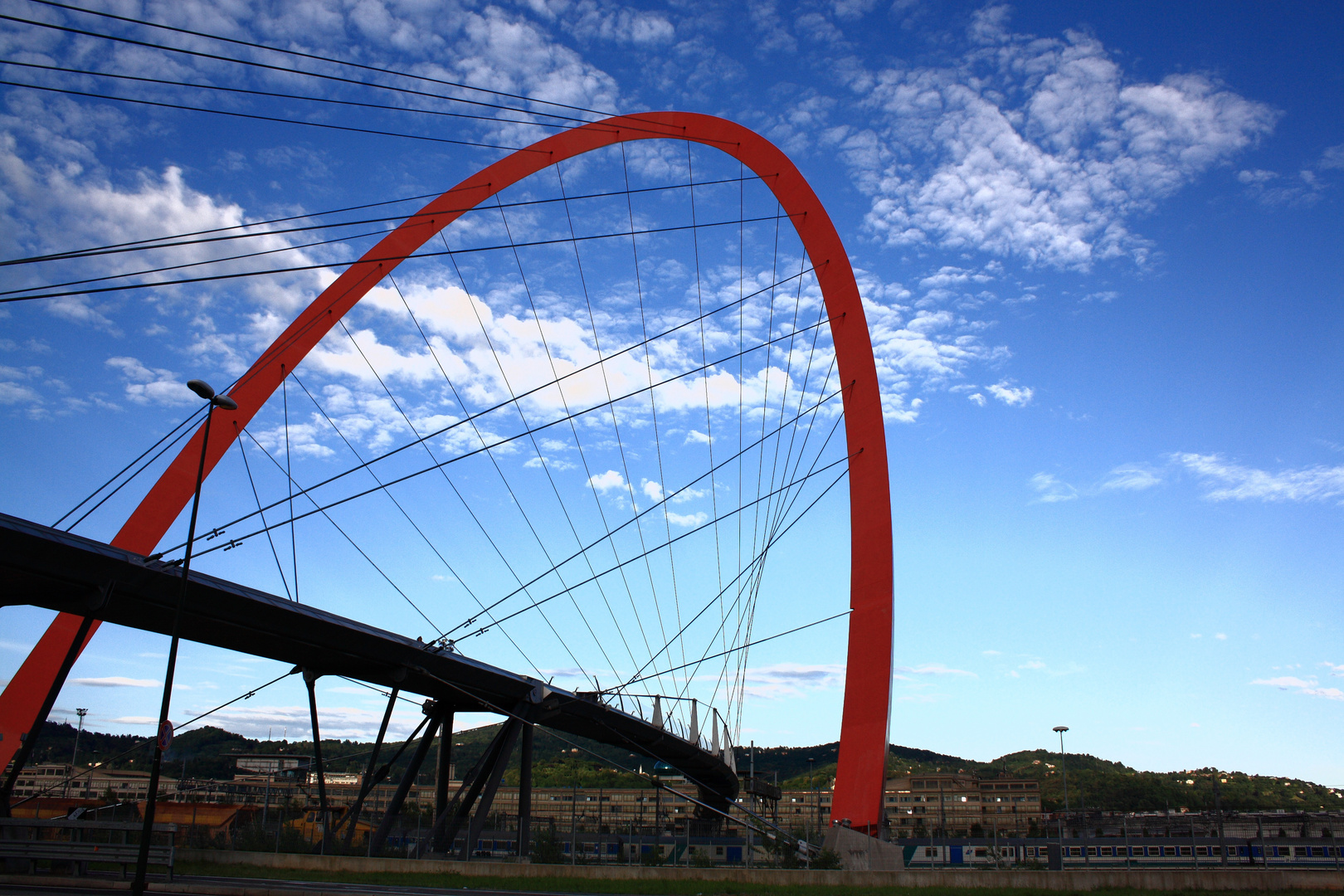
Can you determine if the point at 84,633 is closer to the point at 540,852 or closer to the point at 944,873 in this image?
the point at 540,852

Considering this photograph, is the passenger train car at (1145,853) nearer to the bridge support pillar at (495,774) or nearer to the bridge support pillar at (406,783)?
the bridge support pillar at (495,774)

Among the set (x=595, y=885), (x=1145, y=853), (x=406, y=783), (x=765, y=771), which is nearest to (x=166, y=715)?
(x=595, y=885)

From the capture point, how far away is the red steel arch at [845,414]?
72.6 ft

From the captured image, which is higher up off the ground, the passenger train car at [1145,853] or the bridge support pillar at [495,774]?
the bridge support pillar at [495,774]

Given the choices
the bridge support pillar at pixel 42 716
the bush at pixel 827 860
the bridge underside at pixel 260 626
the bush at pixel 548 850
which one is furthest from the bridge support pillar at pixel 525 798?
the bridge support pillar at pixel 42 716

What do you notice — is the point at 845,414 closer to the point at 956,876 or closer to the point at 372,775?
the point at 956,876

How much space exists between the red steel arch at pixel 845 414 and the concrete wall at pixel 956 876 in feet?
9.30

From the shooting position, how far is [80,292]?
13469mm

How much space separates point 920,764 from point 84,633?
17192 cm

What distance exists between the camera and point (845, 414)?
2584 cm

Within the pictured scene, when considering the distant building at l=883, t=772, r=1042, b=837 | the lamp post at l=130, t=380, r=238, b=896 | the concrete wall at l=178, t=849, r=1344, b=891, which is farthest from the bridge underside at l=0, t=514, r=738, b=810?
→ the distant building at l=883, t=772, r=1042, b=837

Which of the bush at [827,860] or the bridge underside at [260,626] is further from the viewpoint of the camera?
the bush at [827,860]

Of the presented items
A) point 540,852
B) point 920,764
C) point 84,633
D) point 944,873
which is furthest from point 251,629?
point 920,764

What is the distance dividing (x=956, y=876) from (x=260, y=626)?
16305 mm
